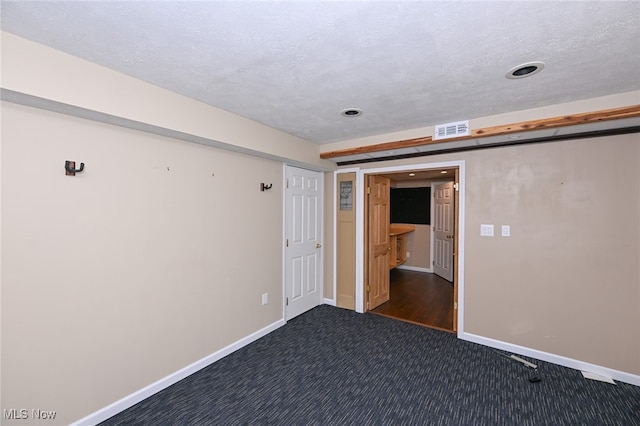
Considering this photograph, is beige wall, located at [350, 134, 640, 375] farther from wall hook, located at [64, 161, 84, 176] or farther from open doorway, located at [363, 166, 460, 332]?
wall hook, located at [64, 161, 84, 176]

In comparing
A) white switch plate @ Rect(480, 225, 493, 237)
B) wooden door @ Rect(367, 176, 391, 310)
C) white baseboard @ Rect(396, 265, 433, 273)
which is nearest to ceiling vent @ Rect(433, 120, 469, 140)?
white switch plate @ Rect(480, 225, 493, 237)

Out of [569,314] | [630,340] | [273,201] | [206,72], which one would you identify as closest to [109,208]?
[206,72]

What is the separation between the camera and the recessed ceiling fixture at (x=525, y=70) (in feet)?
5.48

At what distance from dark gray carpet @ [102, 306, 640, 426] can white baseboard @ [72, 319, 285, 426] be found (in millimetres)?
46

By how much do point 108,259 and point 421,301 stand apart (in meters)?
4.18

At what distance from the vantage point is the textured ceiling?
122cm

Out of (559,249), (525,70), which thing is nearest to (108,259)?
(525,70)

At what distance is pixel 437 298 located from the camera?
4.53 m

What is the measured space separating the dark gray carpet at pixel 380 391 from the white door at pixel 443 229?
2758 millimetres

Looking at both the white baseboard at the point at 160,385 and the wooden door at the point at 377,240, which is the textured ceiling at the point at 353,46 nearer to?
the wooden door at the point at 377,240

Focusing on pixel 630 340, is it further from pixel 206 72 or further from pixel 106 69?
pixel 106 69

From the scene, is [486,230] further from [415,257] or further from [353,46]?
[415,257]

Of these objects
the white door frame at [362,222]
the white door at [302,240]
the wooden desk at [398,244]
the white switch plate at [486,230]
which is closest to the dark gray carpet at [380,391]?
the white door frame at [362,222]

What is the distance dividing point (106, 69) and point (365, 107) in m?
1.90
